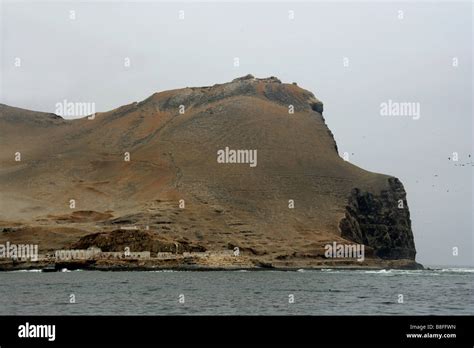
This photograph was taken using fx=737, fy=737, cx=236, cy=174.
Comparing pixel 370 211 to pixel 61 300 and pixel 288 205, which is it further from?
pixel 61 300

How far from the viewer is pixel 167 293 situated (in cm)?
7012

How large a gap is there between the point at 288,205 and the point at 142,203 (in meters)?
37.1

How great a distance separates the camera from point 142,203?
187m
